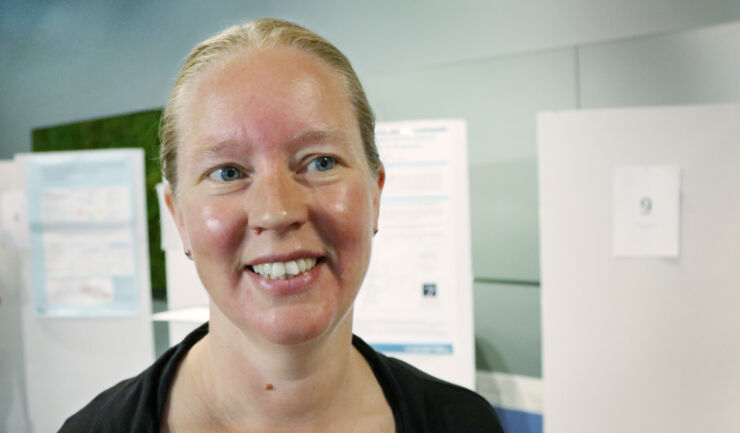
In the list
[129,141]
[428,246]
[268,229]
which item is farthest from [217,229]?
[129,141]

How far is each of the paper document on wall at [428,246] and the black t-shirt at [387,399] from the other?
1.20 m

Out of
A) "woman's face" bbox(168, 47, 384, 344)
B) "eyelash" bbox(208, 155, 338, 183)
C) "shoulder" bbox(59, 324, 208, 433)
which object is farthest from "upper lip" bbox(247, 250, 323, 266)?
"shoulder" bbox(59, 324, 208, 433)

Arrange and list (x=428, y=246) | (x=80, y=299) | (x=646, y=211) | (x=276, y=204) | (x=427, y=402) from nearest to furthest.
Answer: (x=276, y=204)
(x=427, y=402)
(x=646, y=211)
(x=428, y=246)
(x=80, y=299)

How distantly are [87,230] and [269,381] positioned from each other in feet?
7.48

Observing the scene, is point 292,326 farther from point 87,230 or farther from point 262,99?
point 87,230

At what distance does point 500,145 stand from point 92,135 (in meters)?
2.88

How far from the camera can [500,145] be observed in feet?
8.56

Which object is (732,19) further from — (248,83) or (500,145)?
(248,83)

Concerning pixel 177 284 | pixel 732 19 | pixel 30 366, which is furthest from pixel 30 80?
pixel 732 19

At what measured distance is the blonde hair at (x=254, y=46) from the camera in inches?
28.6

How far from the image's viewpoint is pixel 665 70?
2.24 meters

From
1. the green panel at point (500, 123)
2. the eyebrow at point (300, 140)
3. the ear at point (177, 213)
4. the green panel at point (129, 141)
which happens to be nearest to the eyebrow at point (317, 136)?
the eyebrow at point (300, 140)

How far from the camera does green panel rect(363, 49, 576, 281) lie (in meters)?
2.49

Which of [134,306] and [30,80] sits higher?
[30,80]
